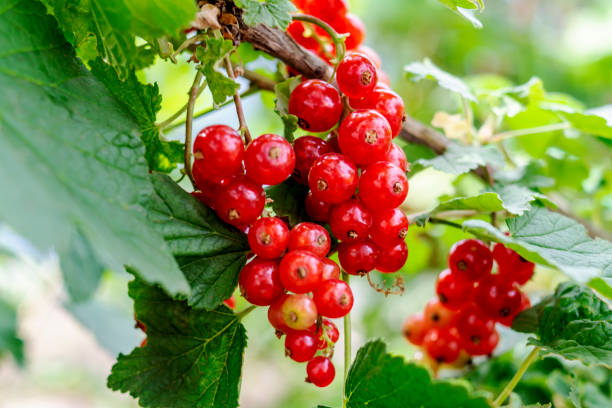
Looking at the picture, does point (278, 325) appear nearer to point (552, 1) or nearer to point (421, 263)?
point (421, 263)

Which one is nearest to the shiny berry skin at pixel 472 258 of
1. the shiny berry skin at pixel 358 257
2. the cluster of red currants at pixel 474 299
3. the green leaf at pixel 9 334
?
the cluster of red currants at pixel 474 299

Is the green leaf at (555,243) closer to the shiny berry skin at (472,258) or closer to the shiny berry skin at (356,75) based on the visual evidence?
the shiny berry skin at (472,258)

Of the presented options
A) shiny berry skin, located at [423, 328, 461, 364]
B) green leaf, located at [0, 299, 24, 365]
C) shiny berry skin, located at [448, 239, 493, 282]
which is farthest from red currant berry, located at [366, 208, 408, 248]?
green leaf, located at [0, 299, 24, 365]

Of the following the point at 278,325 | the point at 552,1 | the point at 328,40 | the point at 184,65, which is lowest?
the point at 278,325

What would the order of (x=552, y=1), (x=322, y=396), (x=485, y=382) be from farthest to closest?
(x=552, y=1)
(x=322, y=396)
(x=485, y=382)

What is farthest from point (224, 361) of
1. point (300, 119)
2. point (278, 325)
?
point (300, 119)
